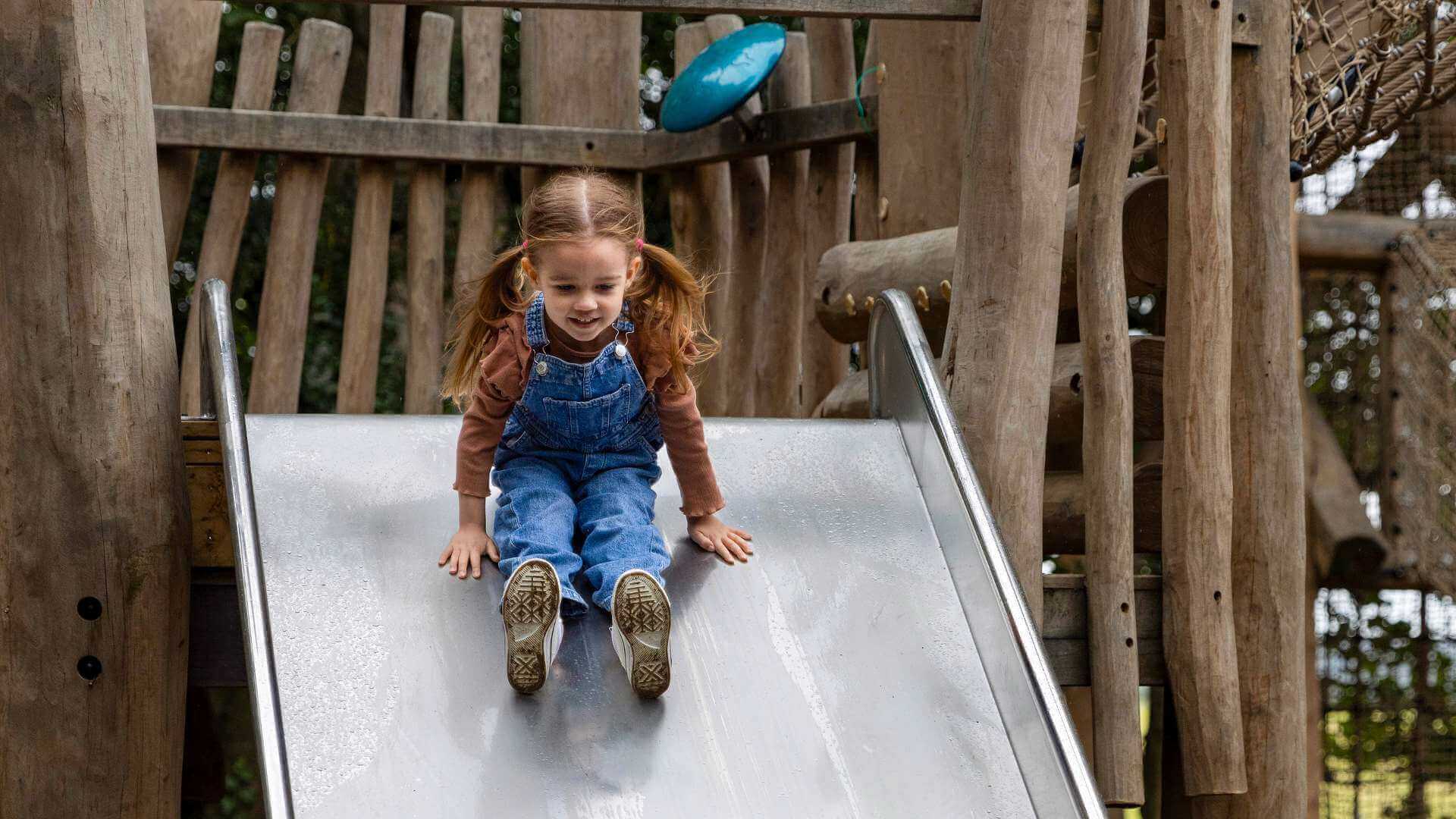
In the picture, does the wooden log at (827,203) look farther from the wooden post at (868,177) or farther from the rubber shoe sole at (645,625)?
the rubber shoe sole at (645,625)

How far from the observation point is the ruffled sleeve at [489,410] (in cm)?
275

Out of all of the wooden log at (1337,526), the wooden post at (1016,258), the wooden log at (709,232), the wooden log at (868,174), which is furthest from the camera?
the wooden log at (1337,526)

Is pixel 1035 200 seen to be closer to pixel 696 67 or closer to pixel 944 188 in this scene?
A: pixel 944 188

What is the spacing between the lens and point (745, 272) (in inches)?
227

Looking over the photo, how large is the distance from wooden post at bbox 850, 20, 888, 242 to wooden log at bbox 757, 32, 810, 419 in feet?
0.85

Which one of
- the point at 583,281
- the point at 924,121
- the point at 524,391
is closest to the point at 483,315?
the point at 524,391

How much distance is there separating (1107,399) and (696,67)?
2.52 m

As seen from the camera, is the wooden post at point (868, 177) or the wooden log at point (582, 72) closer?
the wooden post at point (868, 177)

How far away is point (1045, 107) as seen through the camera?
10.4ft

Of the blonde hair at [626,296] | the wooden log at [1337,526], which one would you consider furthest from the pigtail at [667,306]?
the wooden log at [1337,526]

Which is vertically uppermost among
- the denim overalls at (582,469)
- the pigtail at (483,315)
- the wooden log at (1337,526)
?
the pigtail at (483,315)

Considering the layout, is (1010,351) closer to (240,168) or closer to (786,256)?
(786,256)

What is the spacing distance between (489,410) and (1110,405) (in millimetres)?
1379

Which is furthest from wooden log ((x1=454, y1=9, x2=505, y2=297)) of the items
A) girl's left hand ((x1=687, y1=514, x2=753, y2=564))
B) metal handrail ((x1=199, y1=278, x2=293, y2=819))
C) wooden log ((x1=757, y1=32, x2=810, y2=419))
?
girl's left hand ((x1=687, y1=514, x2=753, y2=564))
